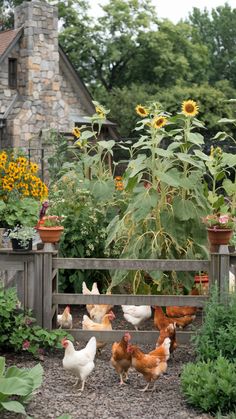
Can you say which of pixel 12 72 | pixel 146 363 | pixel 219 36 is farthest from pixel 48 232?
pixel 219 36

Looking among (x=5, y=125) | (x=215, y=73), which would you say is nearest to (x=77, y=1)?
(x=215, y=73)

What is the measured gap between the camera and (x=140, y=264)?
5.28 metres

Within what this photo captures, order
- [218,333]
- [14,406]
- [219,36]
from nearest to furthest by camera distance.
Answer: [14,406], [218,333], [219,36]

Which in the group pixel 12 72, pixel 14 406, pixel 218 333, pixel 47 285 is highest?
pixel 12 72

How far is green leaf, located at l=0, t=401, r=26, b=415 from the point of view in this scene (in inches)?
148

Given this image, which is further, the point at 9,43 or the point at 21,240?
the point at 9,43

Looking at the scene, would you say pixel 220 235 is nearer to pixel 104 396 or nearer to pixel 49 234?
pixel 49 234

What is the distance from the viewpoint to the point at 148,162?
5930 mm

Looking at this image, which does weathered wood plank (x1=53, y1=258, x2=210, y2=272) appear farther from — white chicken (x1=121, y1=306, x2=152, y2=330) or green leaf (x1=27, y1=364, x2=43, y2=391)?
green leaf (x1=27, y1=364, x2=43, y2=391)

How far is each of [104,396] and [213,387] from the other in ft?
2.55

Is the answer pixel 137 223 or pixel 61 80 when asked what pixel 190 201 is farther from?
pixel 61 80

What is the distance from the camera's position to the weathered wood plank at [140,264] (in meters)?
5.25

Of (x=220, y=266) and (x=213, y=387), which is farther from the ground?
(x=220, y=266)

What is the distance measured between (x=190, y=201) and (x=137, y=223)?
56 centimetres
